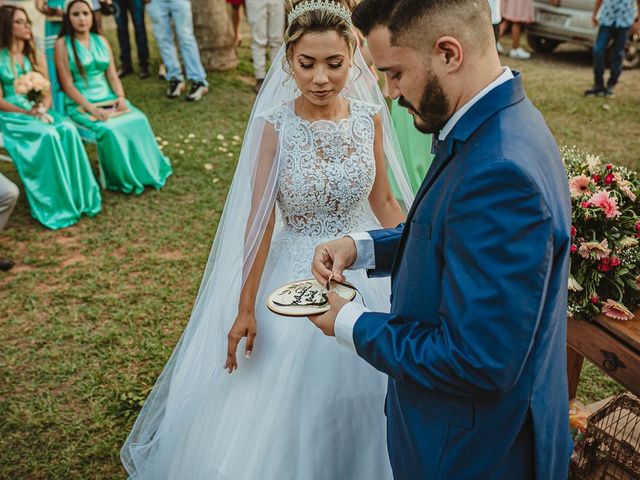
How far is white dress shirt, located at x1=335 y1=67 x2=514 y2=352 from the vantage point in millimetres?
1494

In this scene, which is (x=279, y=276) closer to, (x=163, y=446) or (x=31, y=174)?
(x=163, y=446)

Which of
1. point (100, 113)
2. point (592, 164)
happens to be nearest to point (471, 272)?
point (592, 164)

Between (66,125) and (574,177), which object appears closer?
(574,177)

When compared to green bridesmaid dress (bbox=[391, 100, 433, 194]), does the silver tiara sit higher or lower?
higher

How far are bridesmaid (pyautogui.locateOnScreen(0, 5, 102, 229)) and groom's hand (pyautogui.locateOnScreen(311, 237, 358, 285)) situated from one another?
4257 millimetres

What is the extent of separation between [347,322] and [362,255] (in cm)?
49

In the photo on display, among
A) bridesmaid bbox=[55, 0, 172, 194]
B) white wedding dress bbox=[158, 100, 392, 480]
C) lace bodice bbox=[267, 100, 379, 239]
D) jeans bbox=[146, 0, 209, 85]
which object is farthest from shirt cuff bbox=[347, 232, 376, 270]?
jeans bbox=[146, 0, 209, 85]

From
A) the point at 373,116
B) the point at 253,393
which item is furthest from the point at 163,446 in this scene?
the point at 373,116

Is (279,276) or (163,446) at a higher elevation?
(279,276)

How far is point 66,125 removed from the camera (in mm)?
5875

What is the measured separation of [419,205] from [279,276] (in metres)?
1.30

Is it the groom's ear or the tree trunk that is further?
the tree trunk

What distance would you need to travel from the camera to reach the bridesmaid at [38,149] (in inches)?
225

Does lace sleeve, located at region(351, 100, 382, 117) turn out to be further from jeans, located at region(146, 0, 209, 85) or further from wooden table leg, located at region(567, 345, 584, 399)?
jeans, located at region(146, 0, 209, 85)
